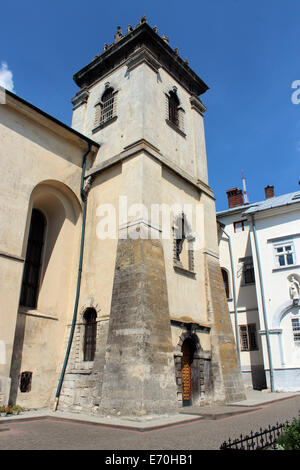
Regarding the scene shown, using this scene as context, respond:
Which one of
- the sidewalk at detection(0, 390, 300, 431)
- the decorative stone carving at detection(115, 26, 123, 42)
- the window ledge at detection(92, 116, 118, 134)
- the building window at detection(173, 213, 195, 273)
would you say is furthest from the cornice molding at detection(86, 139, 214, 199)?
the sidewalk at detection(0, 390, 300, 431)

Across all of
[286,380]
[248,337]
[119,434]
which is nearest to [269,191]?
[248,337]

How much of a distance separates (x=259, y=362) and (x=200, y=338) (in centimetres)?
926

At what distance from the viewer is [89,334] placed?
43.2ft

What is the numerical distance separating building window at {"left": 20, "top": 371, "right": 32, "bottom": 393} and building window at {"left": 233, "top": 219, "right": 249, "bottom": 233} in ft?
55.6

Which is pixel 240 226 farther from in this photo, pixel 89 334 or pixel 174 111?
pixel 89 334

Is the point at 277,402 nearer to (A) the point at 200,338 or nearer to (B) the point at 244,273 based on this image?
(A) the point at 200,338

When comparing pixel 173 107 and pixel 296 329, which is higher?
pixel 173 107

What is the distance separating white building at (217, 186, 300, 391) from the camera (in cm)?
1906

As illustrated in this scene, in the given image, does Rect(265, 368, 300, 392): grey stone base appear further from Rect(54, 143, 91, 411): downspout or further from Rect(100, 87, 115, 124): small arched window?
Rect(100, 87, 115, 124): small arched window

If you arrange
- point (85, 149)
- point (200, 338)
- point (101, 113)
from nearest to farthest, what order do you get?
point (200, 338) → point (85, 149) → point (101, 113)

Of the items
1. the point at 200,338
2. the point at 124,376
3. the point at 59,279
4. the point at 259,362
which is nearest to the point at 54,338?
the point at 59,279

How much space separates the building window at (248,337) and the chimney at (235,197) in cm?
1009

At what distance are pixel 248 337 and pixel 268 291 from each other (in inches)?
133
